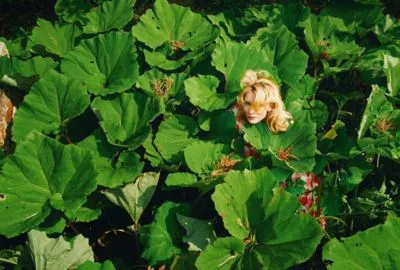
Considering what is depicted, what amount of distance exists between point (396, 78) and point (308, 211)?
4.12 feet

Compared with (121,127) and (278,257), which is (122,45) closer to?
(121,127)

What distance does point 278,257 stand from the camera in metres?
2.51

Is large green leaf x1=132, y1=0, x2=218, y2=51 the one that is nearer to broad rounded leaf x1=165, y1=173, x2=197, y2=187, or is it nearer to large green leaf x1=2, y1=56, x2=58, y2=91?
large green leaf x1=2, y1=56, x2=58, y2=91

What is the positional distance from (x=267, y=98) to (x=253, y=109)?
0.11 m

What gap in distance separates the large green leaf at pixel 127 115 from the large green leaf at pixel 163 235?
0.50 meters

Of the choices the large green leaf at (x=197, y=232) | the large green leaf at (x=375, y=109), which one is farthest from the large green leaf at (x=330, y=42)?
the large green leaf at (x=197, y=232)

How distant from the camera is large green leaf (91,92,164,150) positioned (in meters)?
3.24

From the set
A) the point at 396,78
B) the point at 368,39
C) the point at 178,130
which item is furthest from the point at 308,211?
the point at 368,39

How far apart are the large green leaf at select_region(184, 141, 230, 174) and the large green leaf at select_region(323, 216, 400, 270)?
1057mm

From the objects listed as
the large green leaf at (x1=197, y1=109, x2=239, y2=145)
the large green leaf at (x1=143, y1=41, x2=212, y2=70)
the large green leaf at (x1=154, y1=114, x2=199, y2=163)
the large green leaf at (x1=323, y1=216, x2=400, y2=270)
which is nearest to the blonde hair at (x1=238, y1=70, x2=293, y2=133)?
the large green leaf at (x1=197, y1=109, x2=239, y2=145)

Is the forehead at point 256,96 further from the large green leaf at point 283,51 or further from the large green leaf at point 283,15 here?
the large green leaf at point 283,15

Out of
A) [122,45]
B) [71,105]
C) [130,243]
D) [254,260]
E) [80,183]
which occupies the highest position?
[122,45]

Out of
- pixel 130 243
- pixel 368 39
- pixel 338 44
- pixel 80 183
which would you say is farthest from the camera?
pixel 368 39

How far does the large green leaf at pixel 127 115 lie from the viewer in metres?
3.24
